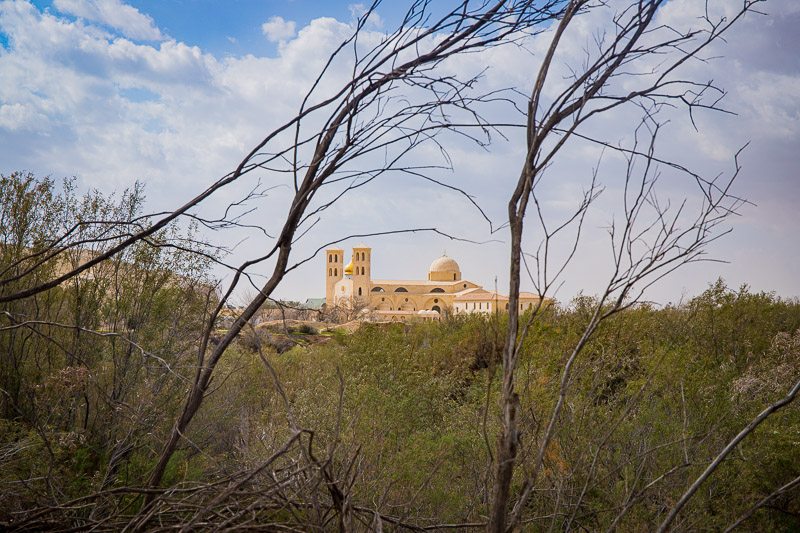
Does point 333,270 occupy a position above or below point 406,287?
above

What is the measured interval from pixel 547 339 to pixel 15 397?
8.11 m

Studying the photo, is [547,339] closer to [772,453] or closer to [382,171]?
[772,453]

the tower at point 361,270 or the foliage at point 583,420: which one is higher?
the tower at point 361,270

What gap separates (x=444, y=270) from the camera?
6438cm

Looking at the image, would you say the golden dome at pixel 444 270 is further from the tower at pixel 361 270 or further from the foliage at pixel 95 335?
the foliage at pixel 95 335

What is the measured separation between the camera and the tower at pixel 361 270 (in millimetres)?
61000

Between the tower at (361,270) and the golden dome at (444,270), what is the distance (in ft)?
26.2

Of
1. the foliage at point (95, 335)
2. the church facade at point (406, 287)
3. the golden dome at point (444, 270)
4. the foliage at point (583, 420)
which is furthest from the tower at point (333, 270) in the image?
the foliage at point (95, 335)

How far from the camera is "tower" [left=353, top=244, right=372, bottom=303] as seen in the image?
61.0 m

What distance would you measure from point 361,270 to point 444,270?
973cm

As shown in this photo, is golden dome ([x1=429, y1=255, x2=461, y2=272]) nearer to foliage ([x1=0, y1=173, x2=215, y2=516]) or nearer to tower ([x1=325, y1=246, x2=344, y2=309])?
tower ([x1=325, y1=246, x2=344, y2=309])

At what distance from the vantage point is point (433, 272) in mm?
64875

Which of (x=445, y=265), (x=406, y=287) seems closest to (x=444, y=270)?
(x=445, y=265)

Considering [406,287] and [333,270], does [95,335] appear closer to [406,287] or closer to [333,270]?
[406,287]
